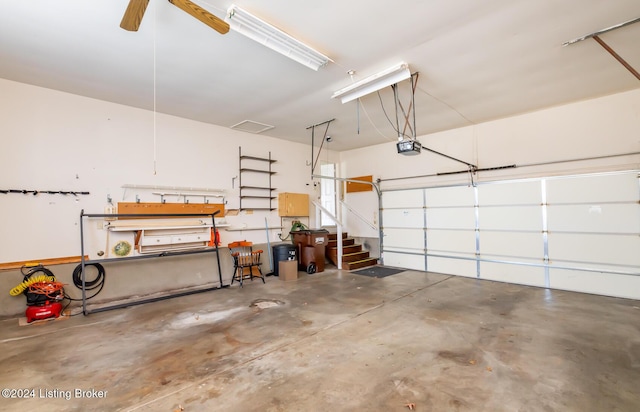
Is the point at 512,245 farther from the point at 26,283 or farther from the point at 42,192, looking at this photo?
the point at 42,192

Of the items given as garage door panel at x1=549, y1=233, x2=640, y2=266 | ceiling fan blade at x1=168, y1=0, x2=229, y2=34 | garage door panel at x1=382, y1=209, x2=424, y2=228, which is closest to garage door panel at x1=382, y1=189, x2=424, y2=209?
garage door panel at x1=382, y1=209, x2=424, y2=228

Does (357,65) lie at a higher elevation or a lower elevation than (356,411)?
Result: higher

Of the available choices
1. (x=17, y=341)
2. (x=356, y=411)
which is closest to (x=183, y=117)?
(x=17, y=341)

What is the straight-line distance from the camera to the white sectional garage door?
4875mm

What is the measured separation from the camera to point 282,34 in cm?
305

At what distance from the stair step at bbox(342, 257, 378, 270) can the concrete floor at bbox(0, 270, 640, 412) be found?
2713 mm

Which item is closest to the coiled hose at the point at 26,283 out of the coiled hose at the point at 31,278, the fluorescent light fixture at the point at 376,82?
the coiled hose at the point at 31,278

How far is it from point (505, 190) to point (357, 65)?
4429 millimetres

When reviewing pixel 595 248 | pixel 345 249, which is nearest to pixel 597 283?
pixel 595 248

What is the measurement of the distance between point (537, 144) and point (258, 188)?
6.17 metres

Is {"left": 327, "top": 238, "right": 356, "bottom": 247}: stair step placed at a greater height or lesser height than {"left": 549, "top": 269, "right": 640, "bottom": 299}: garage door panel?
greater

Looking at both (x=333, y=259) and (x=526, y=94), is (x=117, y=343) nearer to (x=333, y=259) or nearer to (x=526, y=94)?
(x=333, y=259)


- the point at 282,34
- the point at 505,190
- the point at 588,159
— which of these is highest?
the point at 282,34

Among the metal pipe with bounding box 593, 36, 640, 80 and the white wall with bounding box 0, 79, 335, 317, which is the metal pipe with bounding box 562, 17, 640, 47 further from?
the white wall with bounding box 0, 79, 335, 317
